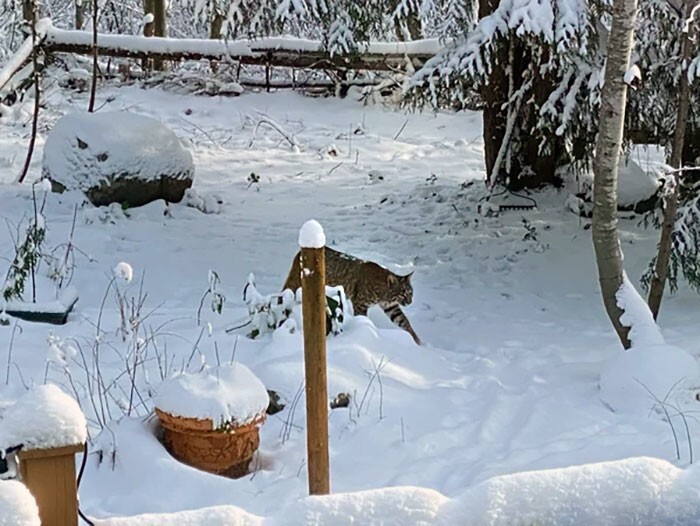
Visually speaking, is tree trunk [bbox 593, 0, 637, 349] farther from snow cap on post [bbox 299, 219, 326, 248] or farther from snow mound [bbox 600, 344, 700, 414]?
snow cap on post [bbox 299, 219, 326, 248]

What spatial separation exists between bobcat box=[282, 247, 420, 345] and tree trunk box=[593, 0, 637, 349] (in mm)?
1230

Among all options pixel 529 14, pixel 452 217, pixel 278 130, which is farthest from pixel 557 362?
pixel 278 130

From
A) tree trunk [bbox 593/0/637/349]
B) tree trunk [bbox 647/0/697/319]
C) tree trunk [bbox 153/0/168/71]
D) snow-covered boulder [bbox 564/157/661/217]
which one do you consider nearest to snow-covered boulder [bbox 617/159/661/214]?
snow-covered boulder [bbox 564/157/661/217]

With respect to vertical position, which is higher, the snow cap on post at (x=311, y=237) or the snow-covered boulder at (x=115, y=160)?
the snow cap on post at (x=311, y=237)

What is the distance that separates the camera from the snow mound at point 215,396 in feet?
11.0

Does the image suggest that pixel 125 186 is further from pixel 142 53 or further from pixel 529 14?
pixel 529 14

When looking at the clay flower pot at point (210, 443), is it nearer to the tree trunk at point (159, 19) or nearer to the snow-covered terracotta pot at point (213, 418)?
the snow-covered terracotta pot at point (213, 418)

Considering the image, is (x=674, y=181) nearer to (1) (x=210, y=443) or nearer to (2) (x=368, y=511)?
(1) (x=210, y=443)

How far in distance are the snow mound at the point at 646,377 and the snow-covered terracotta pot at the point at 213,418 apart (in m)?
1.72

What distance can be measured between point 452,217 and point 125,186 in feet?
9.16

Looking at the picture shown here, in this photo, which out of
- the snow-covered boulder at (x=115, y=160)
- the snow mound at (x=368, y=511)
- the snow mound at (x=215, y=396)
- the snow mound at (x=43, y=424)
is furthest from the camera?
the snow-covered boulder at (x=115, y=160)

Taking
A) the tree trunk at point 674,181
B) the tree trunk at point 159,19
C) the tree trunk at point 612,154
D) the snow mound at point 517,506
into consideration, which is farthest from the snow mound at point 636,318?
the tree trunk at point 159,19

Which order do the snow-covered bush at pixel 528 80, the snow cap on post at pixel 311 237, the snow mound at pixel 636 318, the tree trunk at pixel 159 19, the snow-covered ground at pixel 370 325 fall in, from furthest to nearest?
1. the tree trunk at pixel 159 19
2. the snow-covered bush at pixel 528 80
3. the snow mound at pixel 636 318
4. the snow-covered ground at pixel 370 325
5. the snow cap on post at pixel 311 237

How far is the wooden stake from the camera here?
2.70 meters
